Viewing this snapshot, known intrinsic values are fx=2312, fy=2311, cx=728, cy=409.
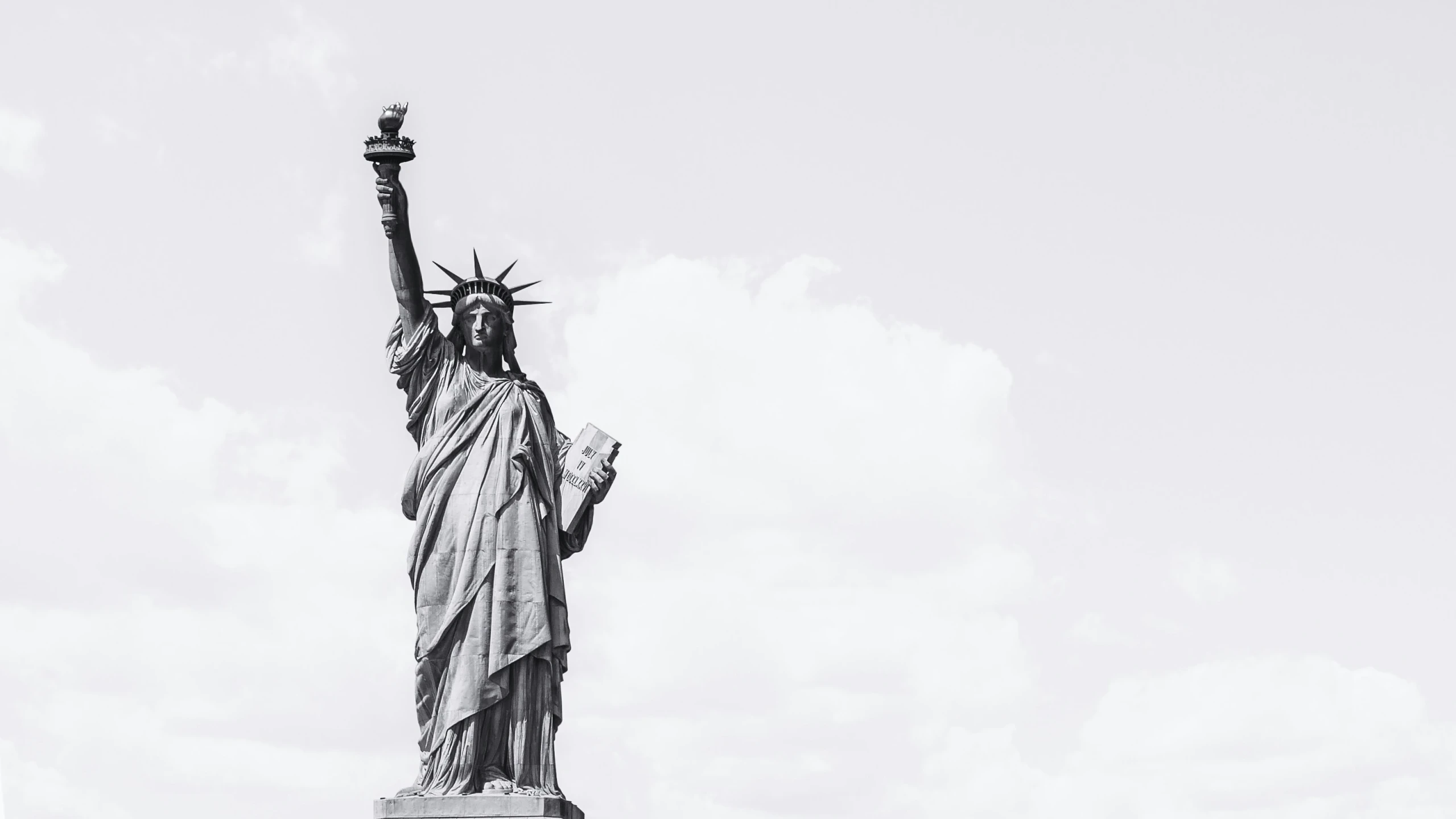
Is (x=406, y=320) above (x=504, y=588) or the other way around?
above

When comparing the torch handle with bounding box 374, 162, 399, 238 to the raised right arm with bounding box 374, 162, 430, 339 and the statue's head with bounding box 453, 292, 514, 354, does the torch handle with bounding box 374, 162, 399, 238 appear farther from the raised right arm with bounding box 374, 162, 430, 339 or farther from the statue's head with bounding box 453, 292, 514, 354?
the statue's head with bounding box 453, 292, 514, 354

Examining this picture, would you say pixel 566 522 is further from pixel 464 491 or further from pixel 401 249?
pixel 401 249

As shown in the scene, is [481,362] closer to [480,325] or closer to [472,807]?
[480,325]

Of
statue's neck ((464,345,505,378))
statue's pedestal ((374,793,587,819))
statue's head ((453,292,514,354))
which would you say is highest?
statue's head ((453,292,514,354))

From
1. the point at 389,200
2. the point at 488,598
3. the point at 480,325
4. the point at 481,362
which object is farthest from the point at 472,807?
the point at 389,200

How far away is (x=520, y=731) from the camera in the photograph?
2011cm

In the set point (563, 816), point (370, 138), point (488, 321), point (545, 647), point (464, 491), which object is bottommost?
point (563, 816)

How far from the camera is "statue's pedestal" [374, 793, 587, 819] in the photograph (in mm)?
19562

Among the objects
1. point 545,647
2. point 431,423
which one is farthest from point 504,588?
point 431,423

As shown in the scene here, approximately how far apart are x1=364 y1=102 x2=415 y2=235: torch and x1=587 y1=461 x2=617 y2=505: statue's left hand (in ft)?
A: 9.47

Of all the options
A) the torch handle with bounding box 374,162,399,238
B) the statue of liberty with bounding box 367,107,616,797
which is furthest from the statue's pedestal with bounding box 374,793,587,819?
the torch handle with bounding box 374,162,399,238

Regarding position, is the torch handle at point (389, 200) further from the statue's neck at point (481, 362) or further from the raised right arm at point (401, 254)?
the statue's neck at point (481, 362)

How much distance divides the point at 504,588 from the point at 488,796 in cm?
181

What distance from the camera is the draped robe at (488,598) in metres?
20.0
